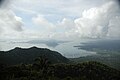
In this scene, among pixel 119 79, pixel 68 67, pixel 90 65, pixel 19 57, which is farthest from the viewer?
pixel 19 57

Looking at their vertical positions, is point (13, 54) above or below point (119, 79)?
above

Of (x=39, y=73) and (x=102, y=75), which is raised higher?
(x=39, y=73)

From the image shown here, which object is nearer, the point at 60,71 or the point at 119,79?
the point at 119,79

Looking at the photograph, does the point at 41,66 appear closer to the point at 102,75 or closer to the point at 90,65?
the point at 102,75

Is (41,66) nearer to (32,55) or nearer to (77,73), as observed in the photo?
(77,73)

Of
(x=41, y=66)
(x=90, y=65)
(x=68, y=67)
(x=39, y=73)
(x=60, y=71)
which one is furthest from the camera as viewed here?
(x=90, y=65)

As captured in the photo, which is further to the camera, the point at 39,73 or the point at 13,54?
the point at 13,54

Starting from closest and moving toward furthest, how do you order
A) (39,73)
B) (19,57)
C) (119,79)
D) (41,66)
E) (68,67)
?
(41,66)
(39,73)
(119,79)
(68,67)
(19,57)

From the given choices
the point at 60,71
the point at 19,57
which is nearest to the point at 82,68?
the point at 60,71

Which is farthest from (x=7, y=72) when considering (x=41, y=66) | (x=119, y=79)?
(x=119, y=79)
